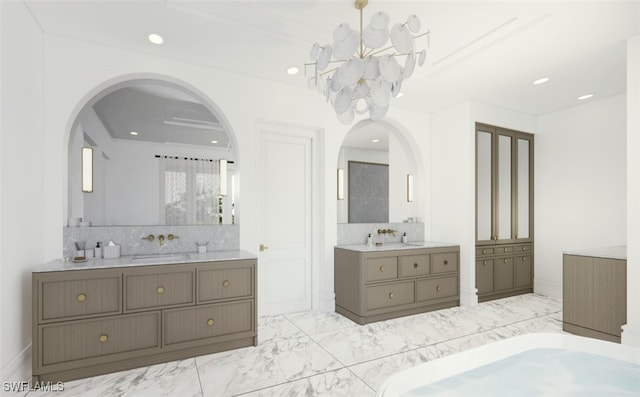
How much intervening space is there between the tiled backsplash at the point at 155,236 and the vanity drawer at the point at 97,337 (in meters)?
0.74

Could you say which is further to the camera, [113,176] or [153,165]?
[153,165]

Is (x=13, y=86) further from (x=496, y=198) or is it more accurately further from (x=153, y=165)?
(x=496, y=198)

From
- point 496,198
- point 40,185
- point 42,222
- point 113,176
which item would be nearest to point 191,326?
point 42,222

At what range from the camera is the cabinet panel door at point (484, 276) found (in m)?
4.42

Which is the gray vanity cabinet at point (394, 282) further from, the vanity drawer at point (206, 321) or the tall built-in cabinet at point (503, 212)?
the vanity drawer at point (206, 321)

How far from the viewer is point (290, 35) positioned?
9.19 feet

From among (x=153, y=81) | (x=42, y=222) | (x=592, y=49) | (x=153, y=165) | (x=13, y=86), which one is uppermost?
(x=592, y=49)

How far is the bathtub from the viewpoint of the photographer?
174 cm

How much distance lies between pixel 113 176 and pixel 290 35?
8.14 ft

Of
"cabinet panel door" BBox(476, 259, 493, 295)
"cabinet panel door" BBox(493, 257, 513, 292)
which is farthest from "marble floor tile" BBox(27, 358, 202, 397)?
"cabinet panel door" BBox(493, 257, 513, 292)

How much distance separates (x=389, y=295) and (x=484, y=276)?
1636 millimetres

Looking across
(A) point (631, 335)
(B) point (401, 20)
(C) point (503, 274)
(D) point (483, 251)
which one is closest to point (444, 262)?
(D) point (483, 251)

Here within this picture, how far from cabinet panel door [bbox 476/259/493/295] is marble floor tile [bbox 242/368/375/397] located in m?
2.76

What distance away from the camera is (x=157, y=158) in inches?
154
